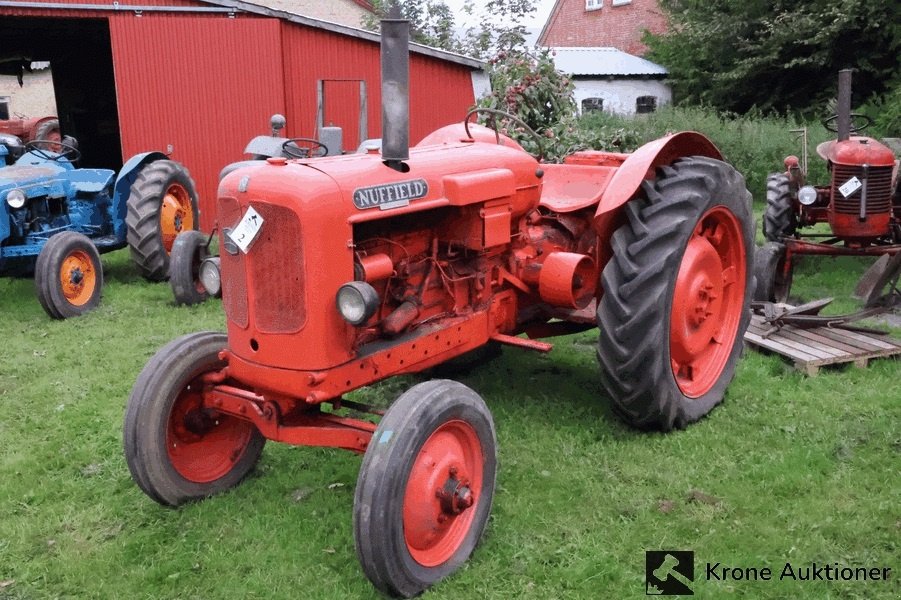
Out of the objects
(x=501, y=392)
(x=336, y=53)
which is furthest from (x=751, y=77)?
(x=501, y=392)

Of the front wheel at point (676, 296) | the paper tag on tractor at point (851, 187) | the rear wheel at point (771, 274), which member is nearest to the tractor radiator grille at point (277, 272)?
the front wheel at point (676, 296)

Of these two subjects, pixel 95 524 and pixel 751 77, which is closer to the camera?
pixel 95 524

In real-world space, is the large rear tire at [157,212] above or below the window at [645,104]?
below

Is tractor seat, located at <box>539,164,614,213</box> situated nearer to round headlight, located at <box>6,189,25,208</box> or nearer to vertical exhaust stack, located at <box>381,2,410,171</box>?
vertical exhaust stack, located at <box>381,2,410,171</box>

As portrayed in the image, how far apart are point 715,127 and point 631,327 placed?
35.5ft

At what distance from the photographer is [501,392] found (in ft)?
14.9

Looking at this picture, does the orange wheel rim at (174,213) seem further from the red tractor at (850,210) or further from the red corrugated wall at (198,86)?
the red tractor at (850,210)

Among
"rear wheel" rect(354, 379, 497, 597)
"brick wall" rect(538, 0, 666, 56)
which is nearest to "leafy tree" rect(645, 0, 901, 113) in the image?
"brick wall" rect(538, 0, 666, 56)

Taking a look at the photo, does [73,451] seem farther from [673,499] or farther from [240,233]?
[673,499]

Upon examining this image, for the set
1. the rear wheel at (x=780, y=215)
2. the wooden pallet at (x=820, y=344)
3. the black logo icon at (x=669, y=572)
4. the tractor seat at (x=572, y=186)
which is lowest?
the black logo icon at (x=669, y=572)

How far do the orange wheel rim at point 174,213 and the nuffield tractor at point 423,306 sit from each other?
14.4 ft

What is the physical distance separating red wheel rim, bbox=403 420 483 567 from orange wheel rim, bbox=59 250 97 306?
15.6ft

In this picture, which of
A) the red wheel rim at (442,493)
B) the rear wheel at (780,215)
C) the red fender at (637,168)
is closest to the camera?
the red wheel rim at (442,493)

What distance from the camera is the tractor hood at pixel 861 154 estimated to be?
20.6ft
